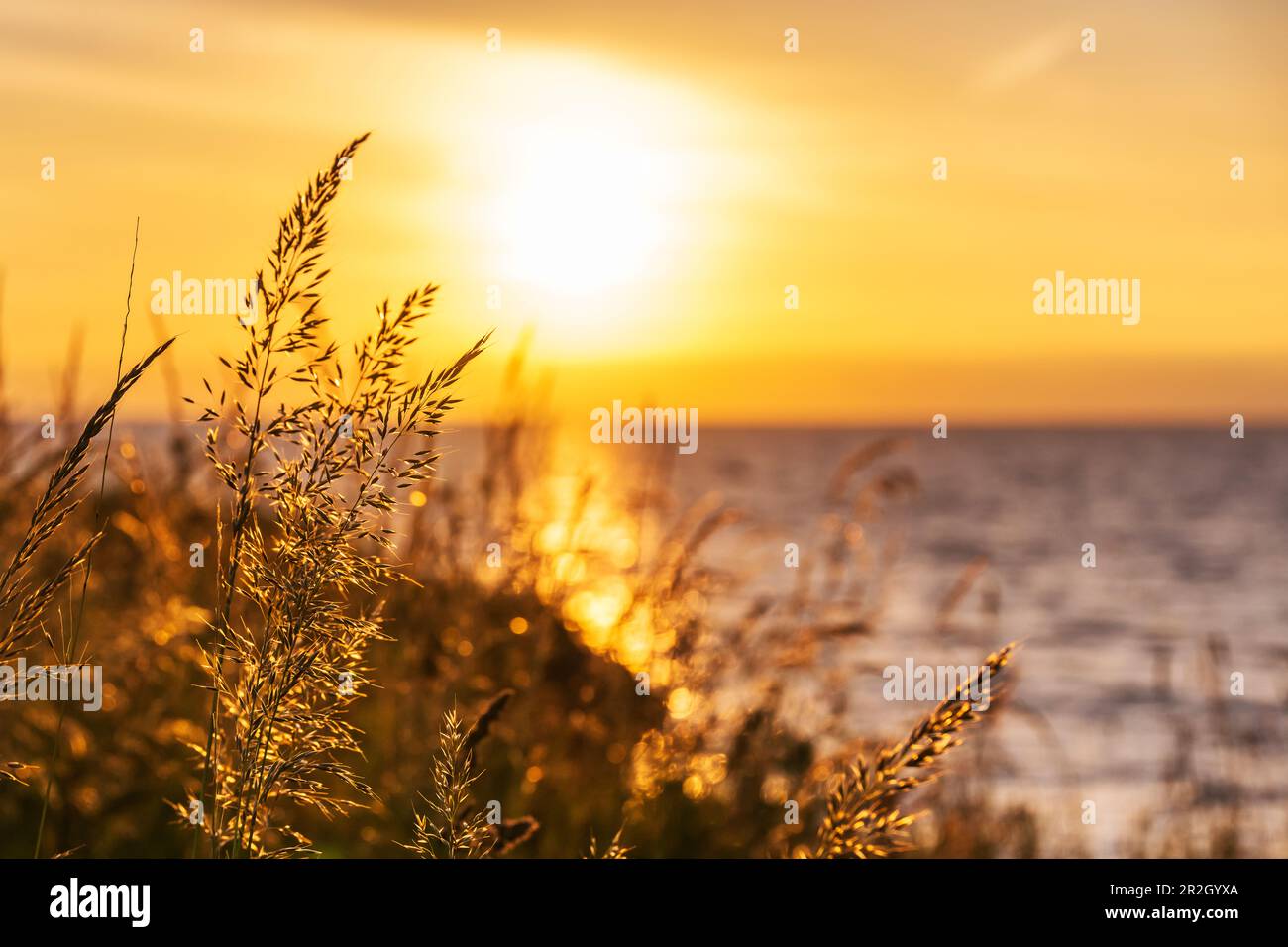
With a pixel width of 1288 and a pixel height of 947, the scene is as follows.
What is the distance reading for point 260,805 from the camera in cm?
162

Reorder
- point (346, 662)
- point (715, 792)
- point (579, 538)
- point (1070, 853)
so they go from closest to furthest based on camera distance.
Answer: point (346, 662) < point (579, 538) < point (715, 792) < point (1070, 853)

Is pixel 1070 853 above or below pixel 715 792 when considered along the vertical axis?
below

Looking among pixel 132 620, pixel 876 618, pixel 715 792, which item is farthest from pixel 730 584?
pixel 132 620

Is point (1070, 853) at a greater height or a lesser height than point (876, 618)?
lesser

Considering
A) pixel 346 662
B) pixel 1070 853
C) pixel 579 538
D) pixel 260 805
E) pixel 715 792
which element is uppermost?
pixel 579 538

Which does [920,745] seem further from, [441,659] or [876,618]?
[876,618]

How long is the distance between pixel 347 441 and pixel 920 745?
987 mm

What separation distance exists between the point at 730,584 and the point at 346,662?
10.8ft

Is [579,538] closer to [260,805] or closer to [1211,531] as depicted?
[260,805]

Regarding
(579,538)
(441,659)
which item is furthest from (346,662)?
(579,538)

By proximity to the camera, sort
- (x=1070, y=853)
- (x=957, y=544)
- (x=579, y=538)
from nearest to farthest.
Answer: (x=579, y=538) < (x=1070, y=853) < (x=957, y=544)

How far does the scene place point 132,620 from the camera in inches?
183
